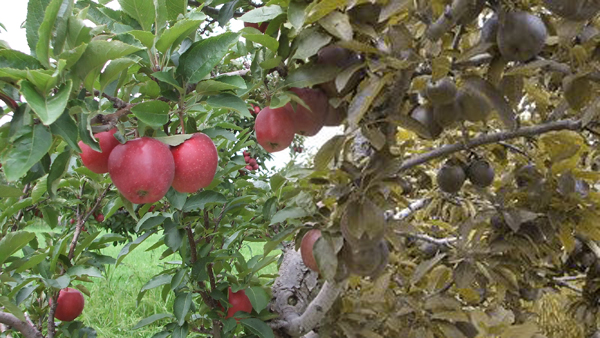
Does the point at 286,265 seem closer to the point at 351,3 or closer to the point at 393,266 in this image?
the point at 393,266

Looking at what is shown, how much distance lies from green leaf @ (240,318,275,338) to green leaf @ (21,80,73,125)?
0.94 metres

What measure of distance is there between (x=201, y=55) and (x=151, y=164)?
0.20 metres

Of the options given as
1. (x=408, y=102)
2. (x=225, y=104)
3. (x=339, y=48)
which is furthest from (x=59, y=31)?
(x=408, y=102)

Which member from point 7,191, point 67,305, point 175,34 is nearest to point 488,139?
point 175,34

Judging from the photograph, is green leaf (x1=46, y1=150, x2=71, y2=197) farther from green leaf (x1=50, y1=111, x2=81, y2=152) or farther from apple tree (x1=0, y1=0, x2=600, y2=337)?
green leaf (x1=50, y1=111, x2=81, y2=152)

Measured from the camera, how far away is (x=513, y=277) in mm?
1292

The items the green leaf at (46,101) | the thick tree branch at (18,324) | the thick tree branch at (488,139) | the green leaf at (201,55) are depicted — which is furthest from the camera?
the thick tree branch at (18,324)

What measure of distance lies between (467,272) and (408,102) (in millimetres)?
488

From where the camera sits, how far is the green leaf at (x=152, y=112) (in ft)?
2.86

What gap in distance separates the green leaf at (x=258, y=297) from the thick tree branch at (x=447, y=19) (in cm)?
96

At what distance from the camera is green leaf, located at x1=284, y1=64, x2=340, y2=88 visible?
34.8 inches

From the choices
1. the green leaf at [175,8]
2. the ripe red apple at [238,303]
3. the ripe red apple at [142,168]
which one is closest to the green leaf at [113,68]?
the ripe red apple at [142,168]

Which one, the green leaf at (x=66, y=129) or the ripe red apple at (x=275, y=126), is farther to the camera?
the ripe red apple at (x=275, y=126)

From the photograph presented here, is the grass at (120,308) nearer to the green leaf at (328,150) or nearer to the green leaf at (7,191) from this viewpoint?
the green leaf at (7,191)
